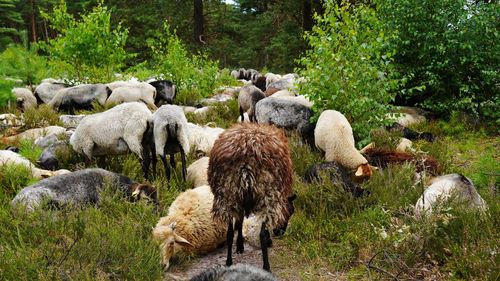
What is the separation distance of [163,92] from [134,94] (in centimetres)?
121

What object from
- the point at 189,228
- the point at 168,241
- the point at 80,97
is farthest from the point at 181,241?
the point at 80,97

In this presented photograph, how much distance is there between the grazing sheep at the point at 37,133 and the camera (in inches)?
330

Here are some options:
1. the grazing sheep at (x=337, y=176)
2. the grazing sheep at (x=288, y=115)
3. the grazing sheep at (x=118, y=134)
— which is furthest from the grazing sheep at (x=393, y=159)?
the grazing sheep at (x=118, y=134)

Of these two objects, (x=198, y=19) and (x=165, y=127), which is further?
(x=198, y=19)

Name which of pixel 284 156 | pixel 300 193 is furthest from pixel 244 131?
pixel 300 193

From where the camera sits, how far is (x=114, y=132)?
6.36 m

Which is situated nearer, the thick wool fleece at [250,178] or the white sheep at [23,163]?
the thick wool fleece at [250,178]

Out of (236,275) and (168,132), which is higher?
(168,132)

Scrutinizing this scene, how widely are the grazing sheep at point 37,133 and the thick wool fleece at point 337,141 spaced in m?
4.87

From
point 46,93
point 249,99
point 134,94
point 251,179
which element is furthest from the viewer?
point 46,93

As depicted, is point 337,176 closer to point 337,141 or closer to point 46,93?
point 337,141

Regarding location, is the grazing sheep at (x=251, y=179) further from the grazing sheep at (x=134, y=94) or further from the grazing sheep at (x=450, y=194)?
the grazing sheep at (x=134, y=94)

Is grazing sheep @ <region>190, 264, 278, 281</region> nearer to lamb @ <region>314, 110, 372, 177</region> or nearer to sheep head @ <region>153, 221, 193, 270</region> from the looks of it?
sheep head @ <region>153, 221, 193, 270</region>

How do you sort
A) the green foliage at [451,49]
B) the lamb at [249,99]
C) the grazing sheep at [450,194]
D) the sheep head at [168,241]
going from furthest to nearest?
the lamb at [249,99] < the green foliage at [451,49] < the grazing sheep at [450,194] < the sheep head at [168,241]
